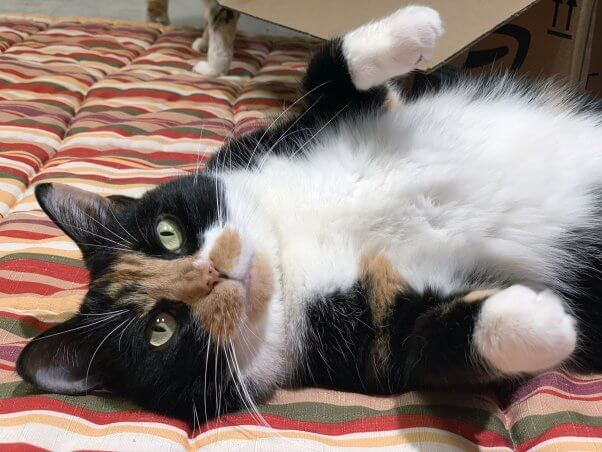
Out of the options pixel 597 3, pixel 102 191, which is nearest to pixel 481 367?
pixel 102 191

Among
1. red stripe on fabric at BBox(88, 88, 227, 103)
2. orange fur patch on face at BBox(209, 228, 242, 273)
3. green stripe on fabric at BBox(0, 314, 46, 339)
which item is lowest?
green stripe on fabric at BBox(0, 314, 46, 339)

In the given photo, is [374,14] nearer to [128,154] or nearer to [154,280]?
[128,154]

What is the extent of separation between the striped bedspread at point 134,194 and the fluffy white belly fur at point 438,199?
0.61ft

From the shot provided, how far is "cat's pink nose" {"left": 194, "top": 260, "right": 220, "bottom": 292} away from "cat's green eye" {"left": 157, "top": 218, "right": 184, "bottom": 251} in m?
0.10

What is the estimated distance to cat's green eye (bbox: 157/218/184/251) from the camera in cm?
89

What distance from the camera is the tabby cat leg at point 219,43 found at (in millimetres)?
2209

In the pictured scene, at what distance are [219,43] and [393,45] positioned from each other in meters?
1.42

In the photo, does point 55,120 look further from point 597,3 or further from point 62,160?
point 597,3

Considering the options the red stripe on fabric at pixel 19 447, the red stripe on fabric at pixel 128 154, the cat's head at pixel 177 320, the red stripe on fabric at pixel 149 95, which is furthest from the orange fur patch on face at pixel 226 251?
the red stripe on fabric at pixel 149 95

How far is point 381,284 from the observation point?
2.76 ft

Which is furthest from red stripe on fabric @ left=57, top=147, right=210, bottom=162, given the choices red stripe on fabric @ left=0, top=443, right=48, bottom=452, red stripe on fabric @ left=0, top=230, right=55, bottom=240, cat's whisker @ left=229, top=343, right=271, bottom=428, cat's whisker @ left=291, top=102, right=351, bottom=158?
red stripe on fabric @ left=0, top=443, right=48, bottom=452

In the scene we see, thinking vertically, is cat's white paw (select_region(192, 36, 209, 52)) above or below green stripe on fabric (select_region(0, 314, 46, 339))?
above

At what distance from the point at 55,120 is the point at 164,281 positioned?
1.10 metres

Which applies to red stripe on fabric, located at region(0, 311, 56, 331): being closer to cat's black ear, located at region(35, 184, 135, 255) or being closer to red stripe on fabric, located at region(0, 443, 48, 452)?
cat's black ear, located at region(35, 184, 135, 255)
